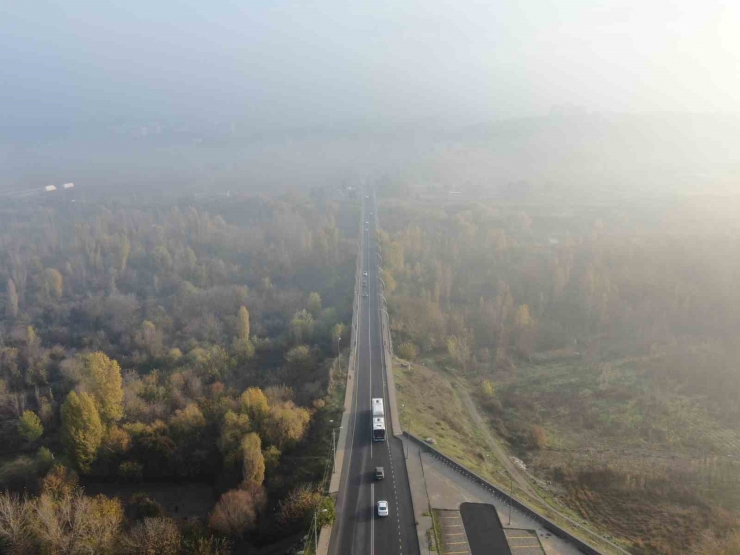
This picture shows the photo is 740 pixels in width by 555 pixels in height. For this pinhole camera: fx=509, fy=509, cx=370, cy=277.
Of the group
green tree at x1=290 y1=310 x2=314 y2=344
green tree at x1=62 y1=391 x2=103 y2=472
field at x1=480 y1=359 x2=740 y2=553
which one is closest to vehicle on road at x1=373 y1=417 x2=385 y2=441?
field at x1=480 y1=359 x2=740 y2=553

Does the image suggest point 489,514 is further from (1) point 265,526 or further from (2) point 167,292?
(2) point 167,292

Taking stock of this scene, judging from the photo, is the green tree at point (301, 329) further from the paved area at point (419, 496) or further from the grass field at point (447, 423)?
the paved area at point (419, 496)

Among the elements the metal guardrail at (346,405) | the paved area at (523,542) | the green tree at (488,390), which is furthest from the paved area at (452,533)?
the green tree at (488,390)

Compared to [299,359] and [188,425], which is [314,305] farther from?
[188,425]

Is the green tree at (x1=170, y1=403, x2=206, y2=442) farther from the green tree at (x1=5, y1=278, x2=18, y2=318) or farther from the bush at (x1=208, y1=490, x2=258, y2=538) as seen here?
the green tree at (x1=5, y1=278, x2=18, y2=318)

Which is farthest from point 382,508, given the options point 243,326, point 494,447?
point 243,326
